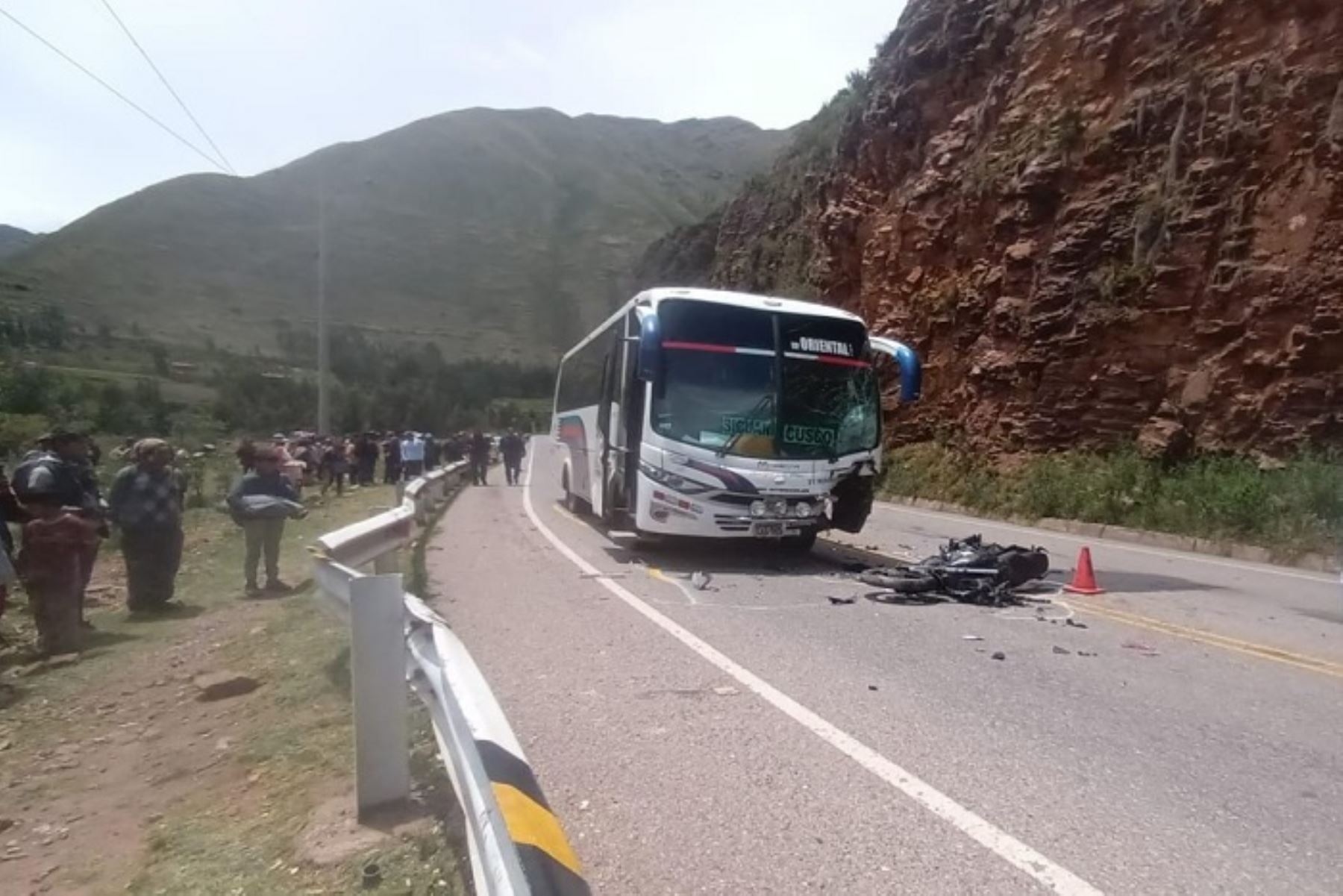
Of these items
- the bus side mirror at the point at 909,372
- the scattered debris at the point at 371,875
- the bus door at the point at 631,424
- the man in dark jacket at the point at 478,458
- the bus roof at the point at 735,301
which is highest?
the bus roof at the point at 735,301

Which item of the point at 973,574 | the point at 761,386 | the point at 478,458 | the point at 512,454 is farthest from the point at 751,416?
the point at 512,454

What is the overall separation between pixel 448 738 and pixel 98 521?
278 inches

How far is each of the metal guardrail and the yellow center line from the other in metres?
5.85

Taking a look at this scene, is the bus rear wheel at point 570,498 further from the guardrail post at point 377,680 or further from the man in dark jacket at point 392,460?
the guardrail post at point 377,680

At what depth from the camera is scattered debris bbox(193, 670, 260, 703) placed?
23.4ft

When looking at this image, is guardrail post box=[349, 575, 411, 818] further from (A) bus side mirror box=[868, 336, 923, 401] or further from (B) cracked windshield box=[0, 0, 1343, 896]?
(A) bus side mirror box=[868, 336, 923, 401]

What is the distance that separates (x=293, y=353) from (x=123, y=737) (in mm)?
73715

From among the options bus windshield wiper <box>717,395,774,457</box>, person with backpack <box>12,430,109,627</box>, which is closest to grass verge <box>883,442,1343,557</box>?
bus windshield wiper <box>717,395,774,457</box>

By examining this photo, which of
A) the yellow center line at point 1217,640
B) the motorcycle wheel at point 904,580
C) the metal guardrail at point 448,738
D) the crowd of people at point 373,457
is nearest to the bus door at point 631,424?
the motorcycle wheel at point 904,580

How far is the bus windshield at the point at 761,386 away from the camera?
38.5 feet

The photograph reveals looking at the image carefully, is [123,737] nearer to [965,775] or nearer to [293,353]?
[965,775]

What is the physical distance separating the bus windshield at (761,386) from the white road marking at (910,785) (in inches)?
155

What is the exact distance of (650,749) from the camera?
17.0ft

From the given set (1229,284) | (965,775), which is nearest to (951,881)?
(965,775)
